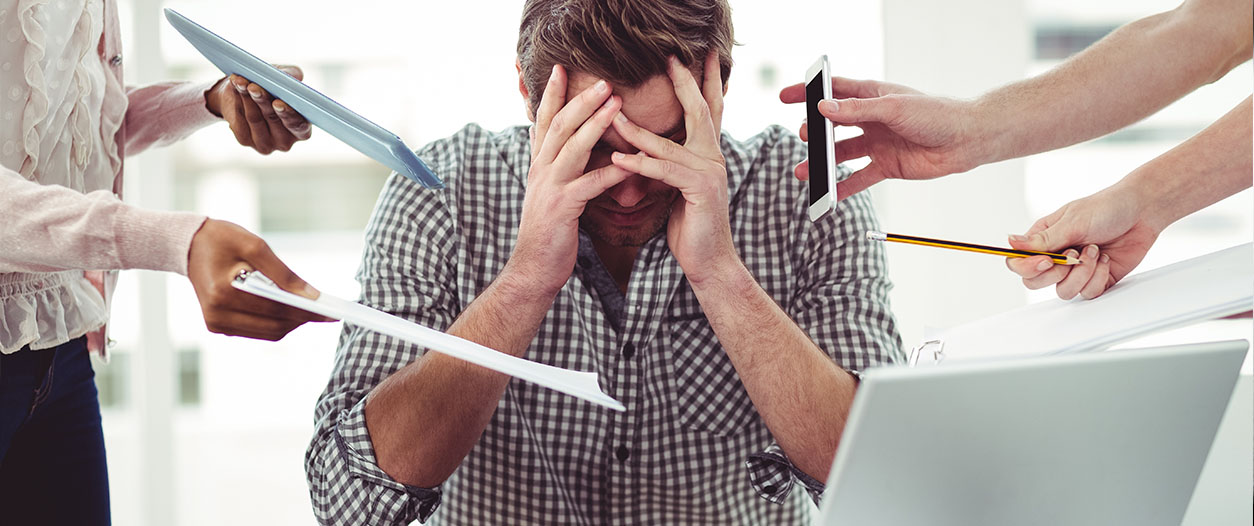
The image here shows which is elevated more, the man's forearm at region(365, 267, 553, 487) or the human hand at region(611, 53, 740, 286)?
the human hand at region(611, 53, 740, 286)

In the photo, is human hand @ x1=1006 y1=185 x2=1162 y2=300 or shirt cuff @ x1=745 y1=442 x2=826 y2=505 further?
shirt cuff @ x1=745 y1=442 x2=826 y2=505

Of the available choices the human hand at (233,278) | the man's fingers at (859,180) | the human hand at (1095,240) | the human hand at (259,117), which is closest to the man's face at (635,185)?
the man's fingers at (859,180)

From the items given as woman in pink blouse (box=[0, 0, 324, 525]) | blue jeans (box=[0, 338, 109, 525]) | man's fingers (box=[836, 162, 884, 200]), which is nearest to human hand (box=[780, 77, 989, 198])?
man's fingers (box=[836, 162, 884, 200])

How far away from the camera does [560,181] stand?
3.56 ft

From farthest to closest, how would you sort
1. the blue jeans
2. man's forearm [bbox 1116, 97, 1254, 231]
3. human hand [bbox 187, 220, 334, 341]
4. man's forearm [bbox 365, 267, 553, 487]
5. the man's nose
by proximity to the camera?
the man's nose < man's forearm [bbox 365, 267, 553, 487] < the blue jeans < man's forearm [bbox 1116, 97, 1254, 231] < human hand [bbox 187, 220, 334, 341]

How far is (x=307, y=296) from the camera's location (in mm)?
630

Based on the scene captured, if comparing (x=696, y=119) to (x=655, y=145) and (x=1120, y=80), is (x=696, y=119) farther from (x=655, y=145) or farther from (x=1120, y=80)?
(x=1120, y=80)

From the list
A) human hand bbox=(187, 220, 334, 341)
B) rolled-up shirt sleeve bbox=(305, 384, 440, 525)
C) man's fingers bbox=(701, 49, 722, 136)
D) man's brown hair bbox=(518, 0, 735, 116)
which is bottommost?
rolled-up shirt sleeve bbox=(305, 384, 440, 525)

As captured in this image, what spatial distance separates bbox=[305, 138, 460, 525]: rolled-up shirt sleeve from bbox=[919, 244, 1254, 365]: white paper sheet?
68cm

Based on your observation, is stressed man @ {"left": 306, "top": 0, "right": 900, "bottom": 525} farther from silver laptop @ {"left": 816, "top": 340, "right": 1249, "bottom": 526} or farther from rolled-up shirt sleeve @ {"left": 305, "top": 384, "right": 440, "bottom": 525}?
silver laptop @ {"left": 816, "top": 340, "right": 1249, "bottom": 526}

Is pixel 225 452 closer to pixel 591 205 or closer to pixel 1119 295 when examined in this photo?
pixel 591 205

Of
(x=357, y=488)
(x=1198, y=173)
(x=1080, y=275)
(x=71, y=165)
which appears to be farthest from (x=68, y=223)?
(x=1198, y=173)

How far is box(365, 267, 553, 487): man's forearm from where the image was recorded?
1093mm

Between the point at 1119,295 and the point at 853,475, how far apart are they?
1.44 ft
